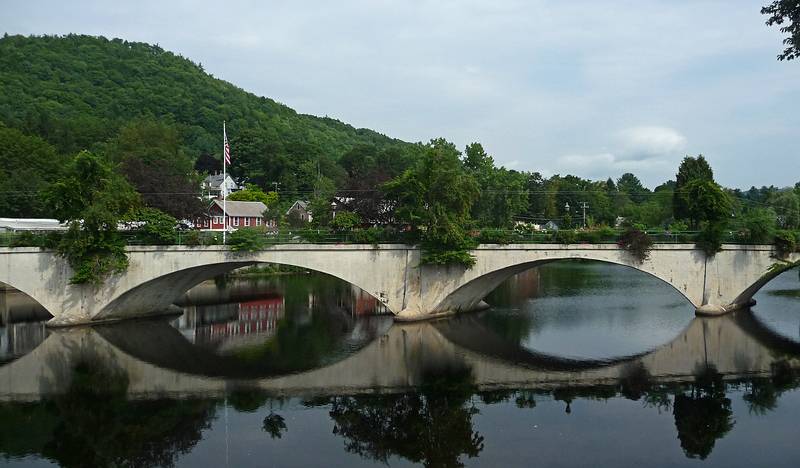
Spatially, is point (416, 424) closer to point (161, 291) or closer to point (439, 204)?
point (439, 204)

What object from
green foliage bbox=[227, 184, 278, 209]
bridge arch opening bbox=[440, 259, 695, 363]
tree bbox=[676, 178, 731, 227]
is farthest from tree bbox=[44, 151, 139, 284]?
green foliage bbox=[227, 184, 278, 209]

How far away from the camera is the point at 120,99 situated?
113m

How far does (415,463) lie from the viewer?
17469 millimetres

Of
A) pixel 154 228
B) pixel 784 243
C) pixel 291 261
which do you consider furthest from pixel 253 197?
pixel 784 243

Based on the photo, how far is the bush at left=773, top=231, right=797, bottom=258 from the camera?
33625 mm

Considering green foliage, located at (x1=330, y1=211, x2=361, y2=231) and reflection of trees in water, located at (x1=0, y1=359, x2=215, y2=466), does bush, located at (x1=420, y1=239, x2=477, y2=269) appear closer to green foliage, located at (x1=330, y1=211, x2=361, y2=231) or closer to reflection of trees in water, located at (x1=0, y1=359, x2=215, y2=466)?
green foliage, located at (x1=330, y1=211, x2=361, y2=231)

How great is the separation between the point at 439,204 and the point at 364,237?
199 inches

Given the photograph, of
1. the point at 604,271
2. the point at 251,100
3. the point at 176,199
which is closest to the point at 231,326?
the point at 176,199

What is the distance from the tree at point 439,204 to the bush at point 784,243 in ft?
57.0

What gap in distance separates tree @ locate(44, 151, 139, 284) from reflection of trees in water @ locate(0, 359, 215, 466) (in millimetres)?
11343

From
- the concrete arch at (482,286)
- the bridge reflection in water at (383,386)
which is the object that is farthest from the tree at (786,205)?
the bridge reflection in water at (383,386)

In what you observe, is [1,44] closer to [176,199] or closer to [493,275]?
[176,199]

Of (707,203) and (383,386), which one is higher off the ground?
(707,203)

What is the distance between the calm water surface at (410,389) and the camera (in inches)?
727
